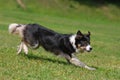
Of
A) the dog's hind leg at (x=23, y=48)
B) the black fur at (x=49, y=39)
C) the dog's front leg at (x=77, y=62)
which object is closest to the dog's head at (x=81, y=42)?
the black fur at (x=49, y=39)

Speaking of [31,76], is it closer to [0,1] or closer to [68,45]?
[68,45]

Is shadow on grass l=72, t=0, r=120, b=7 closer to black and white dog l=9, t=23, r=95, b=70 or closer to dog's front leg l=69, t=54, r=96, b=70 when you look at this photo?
black and white dog l=9, t=23, r=95, b=70

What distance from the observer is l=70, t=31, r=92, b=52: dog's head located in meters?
12.2

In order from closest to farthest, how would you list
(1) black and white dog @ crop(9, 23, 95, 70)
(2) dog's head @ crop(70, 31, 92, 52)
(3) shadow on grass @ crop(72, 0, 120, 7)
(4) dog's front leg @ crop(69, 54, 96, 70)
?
(2) dog's head @ crop(70, 31, 92, 52) → (1) black and white dog @ crop(9, 23, 95, 70) → (4) dog's front leg @ crop(69, 54, 96, 70) → (3) shadow on grass @ crop(72, 0, 120, 7)

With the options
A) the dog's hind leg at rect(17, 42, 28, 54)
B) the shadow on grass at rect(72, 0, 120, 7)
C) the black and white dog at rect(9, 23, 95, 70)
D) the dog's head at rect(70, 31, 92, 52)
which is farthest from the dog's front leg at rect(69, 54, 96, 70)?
the shadow on grass at rect(72, 0, 120, 7)

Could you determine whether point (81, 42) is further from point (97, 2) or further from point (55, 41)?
point (97, 2)

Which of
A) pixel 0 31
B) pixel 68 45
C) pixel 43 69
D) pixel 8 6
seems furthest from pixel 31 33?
pixel 8 6

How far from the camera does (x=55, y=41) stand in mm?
13031

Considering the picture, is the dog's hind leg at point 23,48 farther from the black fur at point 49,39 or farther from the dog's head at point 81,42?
the dog's head at point 81,42

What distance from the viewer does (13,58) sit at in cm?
1284

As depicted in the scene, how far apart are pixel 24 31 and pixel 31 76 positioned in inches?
143

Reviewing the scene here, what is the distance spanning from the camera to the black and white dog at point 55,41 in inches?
487

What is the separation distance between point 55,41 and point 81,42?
103 centimetres

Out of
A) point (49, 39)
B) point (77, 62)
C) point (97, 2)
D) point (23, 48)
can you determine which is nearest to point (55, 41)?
point (49, 39)
